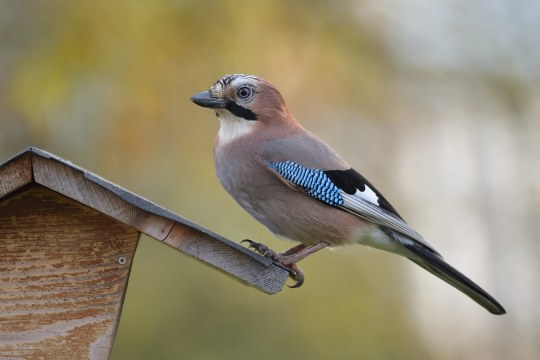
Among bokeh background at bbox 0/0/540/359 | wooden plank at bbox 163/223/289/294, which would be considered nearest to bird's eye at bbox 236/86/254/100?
wooden plank at bbox 163/223/289/294

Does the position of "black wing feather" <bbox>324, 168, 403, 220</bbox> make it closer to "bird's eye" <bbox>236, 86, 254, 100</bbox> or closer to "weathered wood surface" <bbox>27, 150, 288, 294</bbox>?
"bird's eye" <bbox>236, 86, 254, 100</bbox>

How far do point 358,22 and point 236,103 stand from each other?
427cm

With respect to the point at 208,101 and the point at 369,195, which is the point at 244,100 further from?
the point at 369,195

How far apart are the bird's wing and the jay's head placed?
0.63 ft

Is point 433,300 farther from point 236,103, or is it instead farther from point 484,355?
point 236,103

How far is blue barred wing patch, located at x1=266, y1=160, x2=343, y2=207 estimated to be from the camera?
436 centimetres

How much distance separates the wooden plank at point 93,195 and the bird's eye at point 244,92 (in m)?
1.64

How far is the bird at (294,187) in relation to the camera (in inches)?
172

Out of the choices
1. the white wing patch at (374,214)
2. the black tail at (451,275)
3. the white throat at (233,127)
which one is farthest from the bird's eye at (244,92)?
the black tail at (451,275)

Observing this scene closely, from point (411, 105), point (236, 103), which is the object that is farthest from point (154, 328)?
point (411, 105)

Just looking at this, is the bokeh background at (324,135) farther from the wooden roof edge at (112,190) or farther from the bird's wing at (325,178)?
the wooden roof edge at (112,190)

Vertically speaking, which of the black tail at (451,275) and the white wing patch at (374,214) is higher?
the white wing patch at (374,214)

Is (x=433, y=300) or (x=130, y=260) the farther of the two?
(x=433, y=300)

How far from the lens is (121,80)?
7387mm
